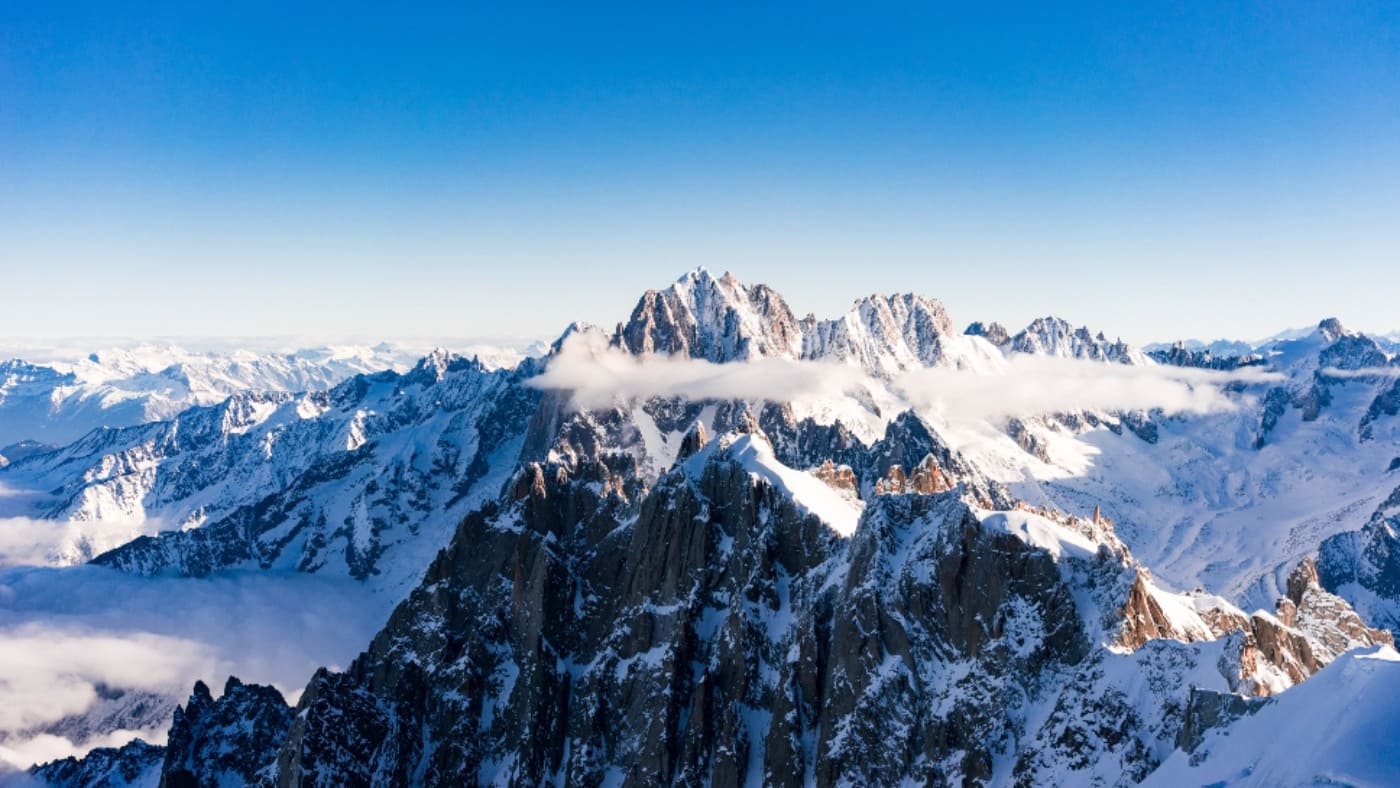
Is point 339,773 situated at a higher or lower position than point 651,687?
lower

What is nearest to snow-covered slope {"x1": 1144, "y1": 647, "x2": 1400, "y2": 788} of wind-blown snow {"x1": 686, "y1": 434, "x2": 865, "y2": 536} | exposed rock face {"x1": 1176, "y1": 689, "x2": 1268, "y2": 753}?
exposed rock face {"x1": 1176, "y1": 689, "x2": 1268, "y2": 753}

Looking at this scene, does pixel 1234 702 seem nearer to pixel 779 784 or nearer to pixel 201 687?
pixel 779 784

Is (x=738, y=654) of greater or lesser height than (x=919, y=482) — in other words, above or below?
below

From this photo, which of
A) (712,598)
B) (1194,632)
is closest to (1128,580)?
(1194,632)

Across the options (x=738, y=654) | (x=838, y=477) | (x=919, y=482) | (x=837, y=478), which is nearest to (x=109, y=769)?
(x=738, y=654)

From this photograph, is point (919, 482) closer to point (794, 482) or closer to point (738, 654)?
point (794, 482)

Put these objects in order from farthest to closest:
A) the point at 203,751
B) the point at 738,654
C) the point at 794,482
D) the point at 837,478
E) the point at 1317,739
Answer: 1. the point at 837,478
2. the point at 203,751
3. the point at 794,482
4. the point at 738,654
5. the point at 1317,739

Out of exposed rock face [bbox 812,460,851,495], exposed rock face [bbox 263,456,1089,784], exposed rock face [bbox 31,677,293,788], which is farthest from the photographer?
exposed rock face [bbox 812,460,851,495]

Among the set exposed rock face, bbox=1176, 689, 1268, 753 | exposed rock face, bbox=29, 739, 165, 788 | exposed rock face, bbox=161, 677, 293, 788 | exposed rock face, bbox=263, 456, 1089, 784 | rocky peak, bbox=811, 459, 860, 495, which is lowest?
exposed rock face, bbox=29, 739, 165, 788

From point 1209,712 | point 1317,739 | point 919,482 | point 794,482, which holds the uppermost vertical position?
point 794,482

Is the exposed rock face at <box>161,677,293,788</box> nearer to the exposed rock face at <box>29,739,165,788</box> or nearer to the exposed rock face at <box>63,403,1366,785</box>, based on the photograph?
the exposed rock face at <box>63,403,1366,785</box>

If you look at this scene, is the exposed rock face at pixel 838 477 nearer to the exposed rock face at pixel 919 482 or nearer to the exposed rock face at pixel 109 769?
the exposed rock face at pixel 919 482
